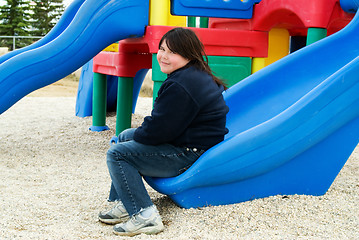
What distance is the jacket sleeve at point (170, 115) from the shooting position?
215 cm

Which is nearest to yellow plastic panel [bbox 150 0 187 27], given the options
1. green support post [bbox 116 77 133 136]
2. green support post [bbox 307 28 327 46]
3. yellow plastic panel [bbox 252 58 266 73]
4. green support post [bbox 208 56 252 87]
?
green support post [bbox 208 56 252 87]

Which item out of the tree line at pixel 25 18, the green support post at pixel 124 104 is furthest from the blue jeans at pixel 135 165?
the tree line at pixel 25 18

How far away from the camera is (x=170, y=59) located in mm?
2273

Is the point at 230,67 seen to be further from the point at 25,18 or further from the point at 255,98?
the point at 25,18

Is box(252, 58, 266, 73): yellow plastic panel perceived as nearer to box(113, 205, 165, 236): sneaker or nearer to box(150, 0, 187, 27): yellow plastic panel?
box(150, 0, 187, 27): yellow plastic panel

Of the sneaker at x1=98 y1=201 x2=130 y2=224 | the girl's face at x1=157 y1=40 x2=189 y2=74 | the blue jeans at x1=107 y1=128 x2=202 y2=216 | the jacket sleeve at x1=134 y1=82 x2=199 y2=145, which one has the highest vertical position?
the girl's face at x1=157 y1=40 x2=189 y2=74

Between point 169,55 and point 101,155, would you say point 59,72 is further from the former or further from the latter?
point 169,55

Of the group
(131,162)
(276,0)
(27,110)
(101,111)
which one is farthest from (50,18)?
(131,162)

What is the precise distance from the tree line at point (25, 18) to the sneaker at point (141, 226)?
832 inches

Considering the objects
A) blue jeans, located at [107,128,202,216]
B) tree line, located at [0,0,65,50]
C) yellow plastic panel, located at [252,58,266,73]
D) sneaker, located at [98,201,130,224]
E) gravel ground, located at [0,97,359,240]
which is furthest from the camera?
tree line, located at [0,0,65,50]

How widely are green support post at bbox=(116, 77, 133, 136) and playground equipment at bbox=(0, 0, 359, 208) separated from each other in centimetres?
1

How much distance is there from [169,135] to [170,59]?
0.37m

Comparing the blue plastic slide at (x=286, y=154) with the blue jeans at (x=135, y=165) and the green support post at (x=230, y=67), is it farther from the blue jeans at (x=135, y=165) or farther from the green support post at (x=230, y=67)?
the green support post at (x=230, y=67)

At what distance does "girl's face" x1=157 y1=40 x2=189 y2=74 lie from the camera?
227cm
